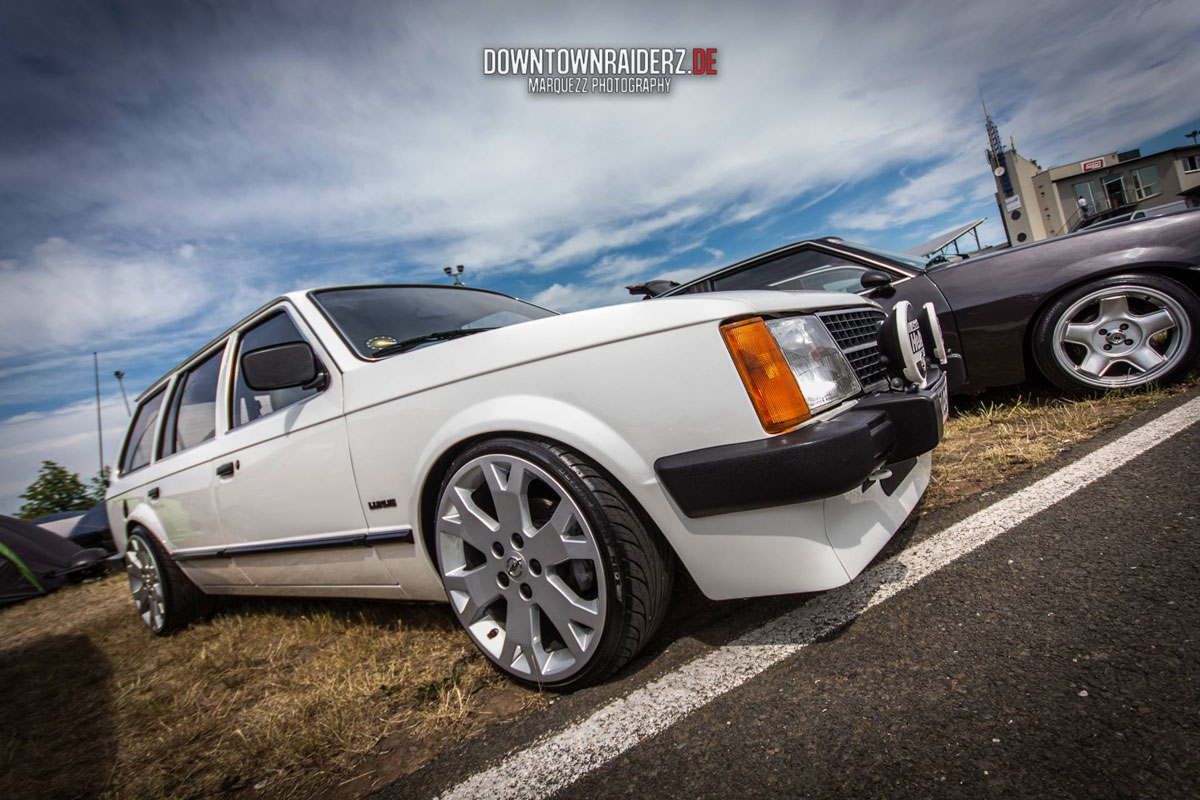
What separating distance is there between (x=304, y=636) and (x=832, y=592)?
89.6 inches

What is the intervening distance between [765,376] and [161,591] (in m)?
3.64

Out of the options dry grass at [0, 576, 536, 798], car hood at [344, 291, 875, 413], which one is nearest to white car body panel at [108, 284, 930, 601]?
car hood at [344, 291, 875, 413]

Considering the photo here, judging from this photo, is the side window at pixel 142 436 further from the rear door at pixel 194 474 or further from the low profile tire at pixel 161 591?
the low profile tire at pixel 161 591

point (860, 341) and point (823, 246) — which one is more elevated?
point (823, 246)

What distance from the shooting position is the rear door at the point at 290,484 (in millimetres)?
1968

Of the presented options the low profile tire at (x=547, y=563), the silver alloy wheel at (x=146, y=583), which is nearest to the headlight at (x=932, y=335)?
the low profile tire at (x=547, y=563)

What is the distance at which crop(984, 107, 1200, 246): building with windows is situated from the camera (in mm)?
35219

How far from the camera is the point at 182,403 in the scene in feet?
10.4

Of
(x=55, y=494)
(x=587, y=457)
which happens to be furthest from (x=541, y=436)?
(x=55, y=494)

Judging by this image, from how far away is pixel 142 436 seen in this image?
12.1ft

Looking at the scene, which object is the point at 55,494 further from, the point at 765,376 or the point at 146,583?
the point at 765,376

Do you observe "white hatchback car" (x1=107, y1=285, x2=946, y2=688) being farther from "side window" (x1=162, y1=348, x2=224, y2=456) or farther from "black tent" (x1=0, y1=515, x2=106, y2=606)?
"black tent" (x1=0, y1=515, x2=106, y2=606)

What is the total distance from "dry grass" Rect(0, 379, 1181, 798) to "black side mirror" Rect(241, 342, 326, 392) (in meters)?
1.06

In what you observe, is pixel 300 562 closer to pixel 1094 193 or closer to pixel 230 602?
pixel 230 602
